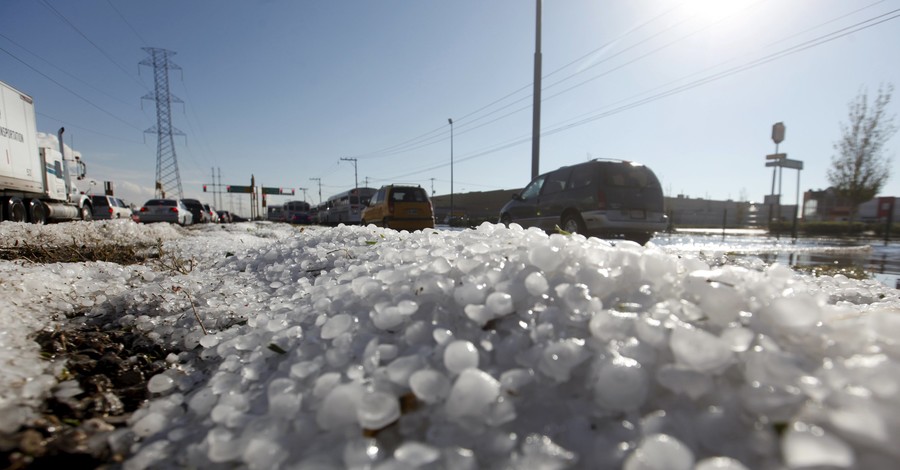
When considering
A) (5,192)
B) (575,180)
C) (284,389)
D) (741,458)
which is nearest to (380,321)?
(284,389)

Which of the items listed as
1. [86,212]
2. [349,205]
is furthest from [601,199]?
[349,205]

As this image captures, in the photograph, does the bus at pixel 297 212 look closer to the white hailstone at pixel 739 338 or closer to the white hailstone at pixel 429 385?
the white hailstone at pixel 429 385

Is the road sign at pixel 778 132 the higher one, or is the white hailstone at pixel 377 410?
the road sign at pixel 778 132

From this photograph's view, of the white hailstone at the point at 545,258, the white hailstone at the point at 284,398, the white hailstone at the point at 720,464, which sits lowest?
the white hailstone at the point at 284,398

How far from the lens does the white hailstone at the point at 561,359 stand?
84 cm

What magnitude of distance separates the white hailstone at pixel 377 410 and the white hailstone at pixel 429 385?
0.17ft

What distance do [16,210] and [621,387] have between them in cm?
1370

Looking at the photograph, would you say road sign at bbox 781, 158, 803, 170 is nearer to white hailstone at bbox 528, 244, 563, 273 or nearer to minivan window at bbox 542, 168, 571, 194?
minivan window at bbox 542, 168, 571, 194

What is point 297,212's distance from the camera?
3647 centimetres

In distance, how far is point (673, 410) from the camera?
0.74m

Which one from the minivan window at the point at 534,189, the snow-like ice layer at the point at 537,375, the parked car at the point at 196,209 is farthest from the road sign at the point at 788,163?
the parked car at the point at 196,209

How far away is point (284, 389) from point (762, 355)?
105 centimetres

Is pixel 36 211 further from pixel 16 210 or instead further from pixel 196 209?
pixel 196 209

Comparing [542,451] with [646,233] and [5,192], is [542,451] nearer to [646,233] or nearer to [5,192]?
[646,233]
